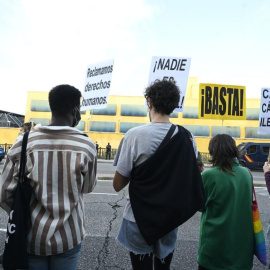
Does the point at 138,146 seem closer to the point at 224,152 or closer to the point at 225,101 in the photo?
the point at 224,152

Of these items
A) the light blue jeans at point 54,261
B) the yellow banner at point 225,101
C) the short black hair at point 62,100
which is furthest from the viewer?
the yellow banner at point 225,101

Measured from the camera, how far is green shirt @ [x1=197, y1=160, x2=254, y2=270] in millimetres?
2225

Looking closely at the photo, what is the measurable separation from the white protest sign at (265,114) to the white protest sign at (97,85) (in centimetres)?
347

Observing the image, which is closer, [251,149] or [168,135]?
[168,135]

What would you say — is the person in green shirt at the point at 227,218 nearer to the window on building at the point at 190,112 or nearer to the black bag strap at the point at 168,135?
the black bag strap at the point at 168,135

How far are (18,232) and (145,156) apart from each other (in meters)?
0.86

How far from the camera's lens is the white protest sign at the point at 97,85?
668 cm

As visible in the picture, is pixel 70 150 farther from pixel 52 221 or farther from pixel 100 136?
pixel 100 136

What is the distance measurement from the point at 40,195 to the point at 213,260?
1419 mm

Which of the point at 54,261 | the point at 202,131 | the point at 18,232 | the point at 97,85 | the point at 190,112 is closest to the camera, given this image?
the point at 18,232

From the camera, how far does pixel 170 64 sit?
600 cm

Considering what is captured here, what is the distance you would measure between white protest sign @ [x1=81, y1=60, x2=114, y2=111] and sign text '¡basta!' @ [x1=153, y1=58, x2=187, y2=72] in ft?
4.16

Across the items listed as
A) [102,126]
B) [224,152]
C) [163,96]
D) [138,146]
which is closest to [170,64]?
[224,152]

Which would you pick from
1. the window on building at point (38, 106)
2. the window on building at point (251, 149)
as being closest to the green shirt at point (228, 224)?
the window on building at point (251, 149)
